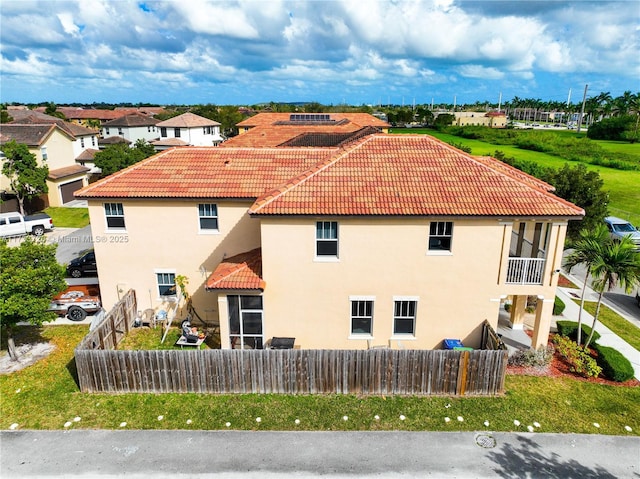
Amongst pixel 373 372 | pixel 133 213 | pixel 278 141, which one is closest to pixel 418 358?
pixel 373 372

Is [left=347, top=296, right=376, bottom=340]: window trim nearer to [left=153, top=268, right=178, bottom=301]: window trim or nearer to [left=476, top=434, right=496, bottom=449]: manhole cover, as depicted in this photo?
[left=476, top=434, right=496, bottom=449]: manhole cover

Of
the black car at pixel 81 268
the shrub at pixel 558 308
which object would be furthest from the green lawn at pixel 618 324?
the black car at pixel 81 268

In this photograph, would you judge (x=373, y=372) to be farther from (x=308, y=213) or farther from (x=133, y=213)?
(x=133, y=213)

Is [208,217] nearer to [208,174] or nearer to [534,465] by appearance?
[208,174]

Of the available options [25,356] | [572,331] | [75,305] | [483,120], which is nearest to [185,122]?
[75,305]

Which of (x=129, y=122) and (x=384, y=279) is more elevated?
(x=129, y=122)

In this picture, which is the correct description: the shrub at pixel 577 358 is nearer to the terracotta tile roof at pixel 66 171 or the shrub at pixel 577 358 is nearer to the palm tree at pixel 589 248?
the palm tree at pixel 589 248

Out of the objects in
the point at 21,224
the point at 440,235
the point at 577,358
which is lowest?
the point at 577,358
